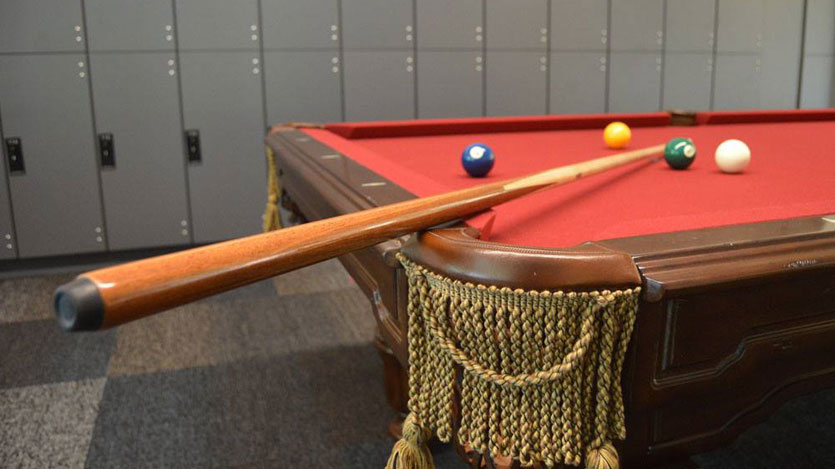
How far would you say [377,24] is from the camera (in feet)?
12.6

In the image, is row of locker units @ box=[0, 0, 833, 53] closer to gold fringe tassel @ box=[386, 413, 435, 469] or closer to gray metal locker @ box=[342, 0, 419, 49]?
gray metal locker @ box=[342, 0, 419, 49]

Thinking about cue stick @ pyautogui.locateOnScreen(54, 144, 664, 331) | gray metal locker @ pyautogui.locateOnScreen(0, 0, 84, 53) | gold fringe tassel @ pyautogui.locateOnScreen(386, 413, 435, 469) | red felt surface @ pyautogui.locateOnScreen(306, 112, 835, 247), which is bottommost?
gold fringe tassel @ pyautogui.locateOnScreen(386, 413, 435, 469)

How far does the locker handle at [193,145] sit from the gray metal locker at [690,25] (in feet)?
9.41

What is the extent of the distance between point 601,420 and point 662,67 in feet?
13.7

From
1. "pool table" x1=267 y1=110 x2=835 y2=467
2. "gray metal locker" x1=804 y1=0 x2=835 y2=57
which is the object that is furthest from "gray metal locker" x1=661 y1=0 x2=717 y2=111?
"pool table" x1=267 y1=110 x2=835 y2=467

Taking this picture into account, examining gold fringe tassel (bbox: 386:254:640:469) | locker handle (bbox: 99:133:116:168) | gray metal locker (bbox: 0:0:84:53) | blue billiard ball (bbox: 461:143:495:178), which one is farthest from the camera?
locker handle (bbox: 99:133:116:168)

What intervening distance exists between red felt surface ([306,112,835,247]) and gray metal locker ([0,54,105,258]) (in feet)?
5.69

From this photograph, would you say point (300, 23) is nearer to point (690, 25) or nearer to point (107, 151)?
point (107, 151)

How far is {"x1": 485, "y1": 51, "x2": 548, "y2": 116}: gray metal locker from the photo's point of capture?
4.08 metres

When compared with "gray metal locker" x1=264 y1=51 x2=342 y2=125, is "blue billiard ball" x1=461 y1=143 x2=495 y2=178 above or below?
below

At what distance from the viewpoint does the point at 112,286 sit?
49cm

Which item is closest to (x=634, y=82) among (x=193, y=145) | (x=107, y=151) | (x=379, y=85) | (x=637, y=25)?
(x=637, y=25)

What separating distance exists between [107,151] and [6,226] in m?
0.58

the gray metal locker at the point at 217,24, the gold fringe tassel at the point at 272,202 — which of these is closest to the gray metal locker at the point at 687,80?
the gray metal locker at the point at 217,24
